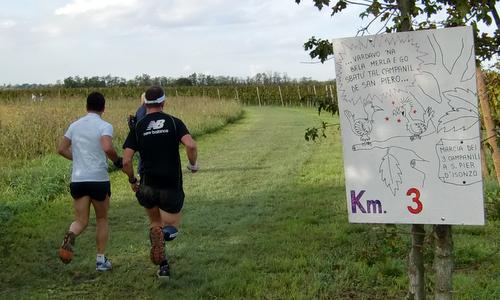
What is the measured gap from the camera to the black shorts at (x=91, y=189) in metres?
5.49

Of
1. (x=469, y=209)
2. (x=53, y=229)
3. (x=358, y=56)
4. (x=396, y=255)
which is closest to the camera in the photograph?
(x=469, y=209)

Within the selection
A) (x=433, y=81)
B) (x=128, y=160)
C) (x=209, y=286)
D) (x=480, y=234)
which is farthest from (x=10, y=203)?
(x=433, y=81)

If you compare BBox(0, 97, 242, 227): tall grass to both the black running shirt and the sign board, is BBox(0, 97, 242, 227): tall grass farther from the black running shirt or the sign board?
the sign board

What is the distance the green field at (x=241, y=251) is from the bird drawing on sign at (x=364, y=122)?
29.1 inches

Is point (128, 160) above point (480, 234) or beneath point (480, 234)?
above

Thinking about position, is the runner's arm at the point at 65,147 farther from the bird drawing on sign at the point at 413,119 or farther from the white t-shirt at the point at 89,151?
the bird drawing on sign at the point at 413,119

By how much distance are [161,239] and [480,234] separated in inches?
139

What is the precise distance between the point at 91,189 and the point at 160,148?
88 cm

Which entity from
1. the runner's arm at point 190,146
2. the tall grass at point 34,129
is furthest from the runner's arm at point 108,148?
the tall grass at point 34,129

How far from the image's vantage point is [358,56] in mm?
3377

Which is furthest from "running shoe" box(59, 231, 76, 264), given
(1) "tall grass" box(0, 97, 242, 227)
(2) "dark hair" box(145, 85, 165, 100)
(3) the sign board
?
(3) the sign board

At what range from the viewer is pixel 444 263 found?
132 inches

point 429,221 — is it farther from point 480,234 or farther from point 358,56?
point 480,234

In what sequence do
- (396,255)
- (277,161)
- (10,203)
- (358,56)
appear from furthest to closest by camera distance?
1. (277,161)
2. (10,203)
3. (396,255)
4. (358,56)
